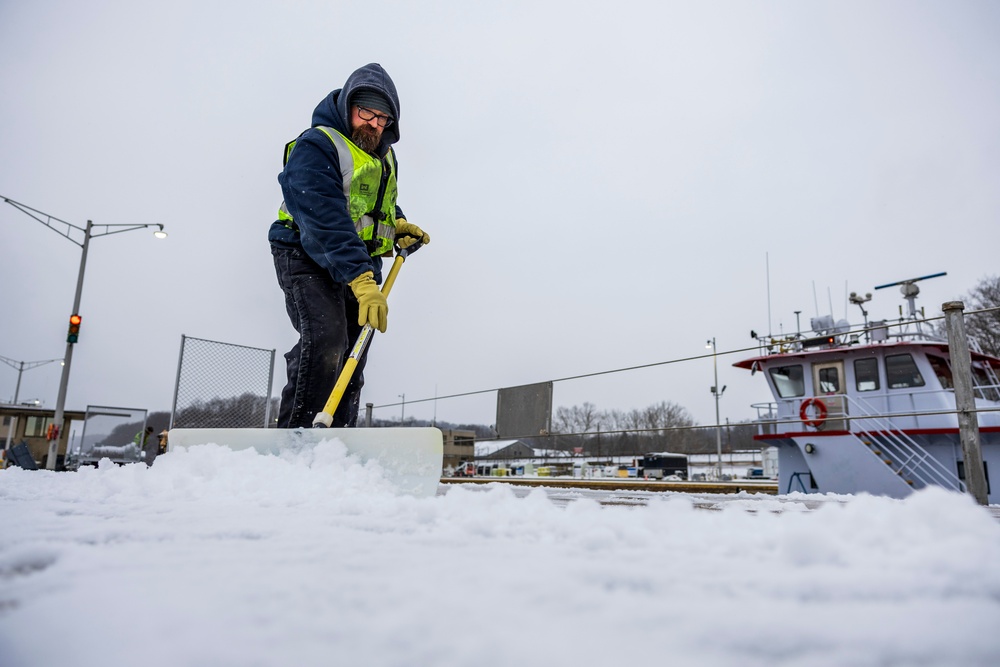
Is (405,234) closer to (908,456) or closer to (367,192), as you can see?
(367,192)

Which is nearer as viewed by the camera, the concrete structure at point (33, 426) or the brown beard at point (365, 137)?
the brown beard at point (365, 137)

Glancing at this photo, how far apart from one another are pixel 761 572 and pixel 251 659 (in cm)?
53

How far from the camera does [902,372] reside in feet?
29.8

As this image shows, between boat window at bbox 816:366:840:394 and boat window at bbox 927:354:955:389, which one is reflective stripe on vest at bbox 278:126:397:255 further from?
boat window at bbox 927:354:955:389

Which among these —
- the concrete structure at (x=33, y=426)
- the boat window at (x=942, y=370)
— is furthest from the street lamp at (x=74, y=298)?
the boat window at (x=942, y=370)

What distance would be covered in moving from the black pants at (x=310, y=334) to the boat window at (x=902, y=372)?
1010 cm

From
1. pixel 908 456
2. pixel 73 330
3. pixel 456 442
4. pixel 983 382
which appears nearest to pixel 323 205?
pixel 456 442

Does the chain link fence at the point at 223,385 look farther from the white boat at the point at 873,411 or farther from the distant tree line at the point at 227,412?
the white boat at the point at 873,411

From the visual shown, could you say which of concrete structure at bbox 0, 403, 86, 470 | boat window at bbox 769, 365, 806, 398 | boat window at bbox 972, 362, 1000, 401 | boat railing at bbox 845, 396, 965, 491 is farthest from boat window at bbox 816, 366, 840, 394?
concrete structure at bbox 0, 403, 86, 470

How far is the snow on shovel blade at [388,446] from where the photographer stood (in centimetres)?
166

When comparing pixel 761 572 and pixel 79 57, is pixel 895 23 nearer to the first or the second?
pixel 761 572

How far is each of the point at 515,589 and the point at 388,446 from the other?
130cm

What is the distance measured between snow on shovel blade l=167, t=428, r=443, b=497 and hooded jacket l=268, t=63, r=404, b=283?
0.73 metres

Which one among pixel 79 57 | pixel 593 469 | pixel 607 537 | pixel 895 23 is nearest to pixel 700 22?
pixel 895 23
